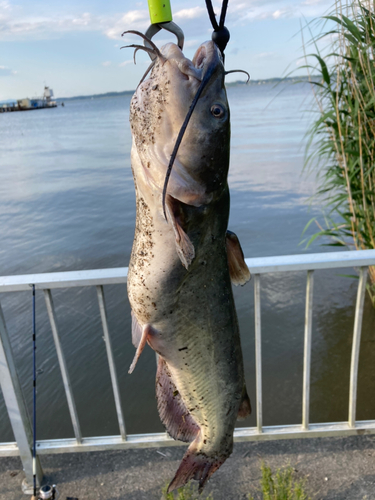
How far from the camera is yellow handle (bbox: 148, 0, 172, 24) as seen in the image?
2.81ft

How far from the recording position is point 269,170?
40.8 feet

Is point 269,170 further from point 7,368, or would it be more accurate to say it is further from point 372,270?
point 7,368

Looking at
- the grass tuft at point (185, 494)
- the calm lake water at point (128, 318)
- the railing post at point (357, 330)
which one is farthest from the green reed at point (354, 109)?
the grass tuft at point (185, 494)

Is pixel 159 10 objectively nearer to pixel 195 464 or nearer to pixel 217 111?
pixel 217 111

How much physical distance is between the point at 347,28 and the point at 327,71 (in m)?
0.41

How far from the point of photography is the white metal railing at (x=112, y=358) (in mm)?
2047

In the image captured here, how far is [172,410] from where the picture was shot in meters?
1.32

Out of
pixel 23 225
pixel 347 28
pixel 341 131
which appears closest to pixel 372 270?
pixel 341 131

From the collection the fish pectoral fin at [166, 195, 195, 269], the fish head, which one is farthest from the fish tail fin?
the fish head

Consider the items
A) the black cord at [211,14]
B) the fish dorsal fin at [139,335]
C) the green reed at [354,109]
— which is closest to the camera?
the black cord at [211,14]

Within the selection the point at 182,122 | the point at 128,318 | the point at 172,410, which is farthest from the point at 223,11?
the point at 128,318

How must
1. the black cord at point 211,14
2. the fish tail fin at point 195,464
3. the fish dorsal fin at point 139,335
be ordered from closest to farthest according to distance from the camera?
1. the black cord at point 211,14
2. the fish dorsal fin at point 139,335
3. the fish tail fin at point 195,464

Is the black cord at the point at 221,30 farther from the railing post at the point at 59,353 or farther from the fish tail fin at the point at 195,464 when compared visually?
the railing post at the point at 59,353

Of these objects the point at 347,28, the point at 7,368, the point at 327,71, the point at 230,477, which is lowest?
the point at 230,477
